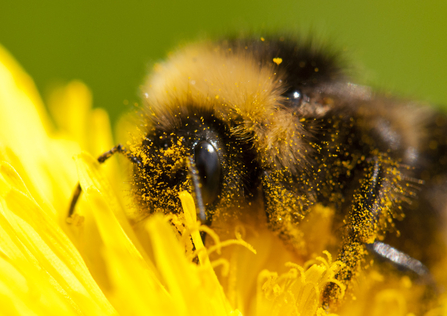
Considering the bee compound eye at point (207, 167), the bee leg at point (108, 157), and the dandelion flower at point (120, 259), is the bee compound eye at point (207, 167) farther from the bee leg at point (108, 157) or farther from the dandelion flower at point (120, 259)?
the bee leg at point (108, 157)

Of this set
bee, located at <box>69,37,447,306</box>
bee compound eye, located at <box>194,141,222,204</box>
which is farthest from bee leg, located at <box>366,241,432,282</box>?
bee compound eye, located at <box>194,141,222,204</box>

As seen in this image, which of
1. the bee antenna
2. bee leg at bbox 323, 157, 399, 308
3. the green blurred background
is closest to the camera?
the bee antenna

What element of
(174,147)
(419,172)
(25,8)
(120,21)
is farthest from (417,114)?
(25,8)

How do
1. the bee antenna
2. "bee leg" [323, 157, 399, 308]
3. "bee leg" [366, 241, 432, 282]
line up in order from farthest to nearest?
"bee leg" [366, 241, 432, 282]
"bee leg" [323, 157, 399, 308]
the bee antenna

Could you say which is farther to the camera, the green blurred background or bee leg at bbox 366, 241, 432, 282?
the green blurred background

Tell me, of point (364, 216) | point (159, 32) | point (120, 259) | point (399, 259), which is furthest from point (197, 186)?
point (159, 32)

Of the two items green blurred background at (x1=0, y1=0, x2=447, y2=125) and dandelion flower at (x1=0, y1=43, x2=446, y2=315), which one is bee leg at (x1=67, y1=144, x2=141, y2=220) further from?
green blurred background at (x1=0, y1=0, x2=447, y2=125)

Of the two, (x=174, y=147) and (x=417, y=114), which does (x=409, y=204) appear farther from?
(x=174, y=147)

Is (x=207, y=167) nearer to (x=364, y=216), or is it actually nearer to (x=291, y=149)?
(x=291, y=149)

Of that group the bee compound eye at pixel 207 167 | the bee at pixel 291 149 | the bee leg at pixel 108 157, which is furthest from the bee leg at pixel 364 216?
the bee leg at pixel 108 157
